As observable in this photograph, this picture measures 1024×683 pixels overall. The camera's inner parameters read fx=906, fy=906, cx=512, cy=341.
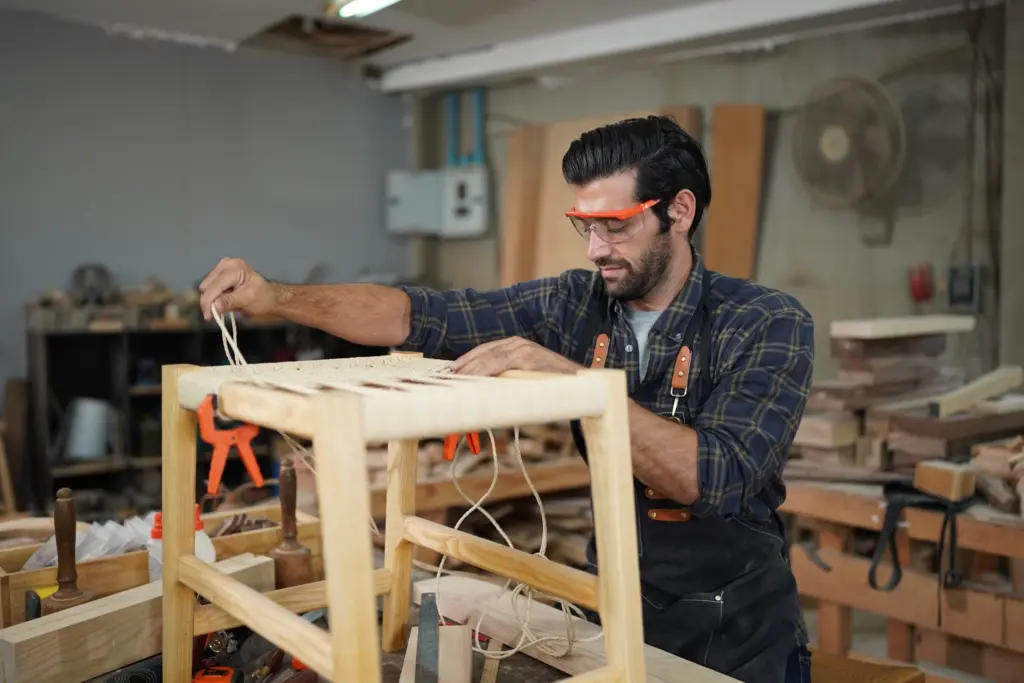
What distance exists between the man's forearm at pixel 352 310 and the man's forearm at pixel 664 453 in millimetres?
647

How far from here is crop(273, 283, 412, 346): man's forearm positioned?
1.69 meters

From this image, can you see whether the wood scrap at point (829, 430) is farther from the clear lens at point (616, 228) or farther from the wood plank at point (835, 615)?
the clear lens at point (616, 228)

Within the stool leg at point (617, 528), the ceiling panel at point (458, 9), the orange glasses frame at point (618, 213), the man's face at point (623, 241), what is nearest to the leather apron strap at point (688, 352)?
the man's face at point (623, 241)

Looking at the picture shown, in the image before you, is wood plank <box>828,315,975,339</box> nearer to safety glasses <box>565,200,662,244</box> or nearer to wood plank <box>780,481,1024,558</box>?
wood plank <box>780,481,1024,558</box>

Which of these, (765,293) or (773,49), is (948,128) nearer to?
(773,49)

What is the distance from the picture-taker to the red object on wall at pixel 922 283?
14.1 ft

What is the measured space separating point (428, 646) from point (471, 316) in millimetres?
826

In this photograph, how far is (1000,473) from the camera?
9.55 feet

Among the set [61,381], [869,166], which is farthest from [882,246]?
[61,381]

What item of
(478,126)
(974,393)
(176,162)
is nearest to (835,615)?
(974,393)

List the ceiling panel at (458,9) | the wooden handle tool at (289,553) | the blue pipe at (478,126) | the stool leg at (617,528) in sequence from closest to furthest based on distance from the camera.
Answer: the stool leg at (617,528), the wooden handle tool at (289,553), the ceiling panel at (458,9), the blue pipe at (478,126)

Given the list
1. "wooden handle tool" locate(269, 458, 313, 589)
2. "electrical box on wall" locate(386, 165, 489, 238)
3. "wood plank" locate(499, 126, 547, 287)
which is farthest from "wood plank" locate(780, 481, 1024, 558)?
"electrical box on wall" locate(386, 165, 489, 238)

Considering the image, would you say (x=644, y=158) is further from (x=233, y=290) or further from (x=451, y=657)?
(x=451, y=657)

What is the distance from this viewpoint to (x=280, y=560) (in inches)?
71.1
